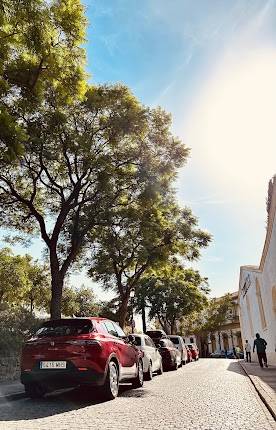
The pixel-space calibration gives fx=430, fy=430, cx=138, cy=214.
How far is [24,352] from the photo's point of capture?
27.9 ft

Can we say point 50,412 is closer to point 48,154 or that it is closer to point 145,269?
point 48,154

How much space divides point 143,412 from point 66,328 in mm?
2477

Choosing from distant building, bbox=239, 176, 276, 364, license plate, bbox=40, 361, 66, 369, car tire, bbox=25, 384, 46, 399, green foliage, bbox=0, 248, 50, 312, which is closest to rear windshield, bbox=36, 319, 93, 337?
A: license plate, bbox=40, 361, 66, 369

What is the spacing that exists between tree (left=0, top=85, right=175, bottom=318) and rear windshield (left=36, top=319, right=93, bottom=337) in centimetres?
811

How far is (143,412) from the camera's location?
695 cm

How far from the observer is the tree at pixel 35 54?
980 centimetres

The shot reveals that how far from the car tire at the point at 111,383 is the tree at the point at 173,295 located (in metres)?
36.4

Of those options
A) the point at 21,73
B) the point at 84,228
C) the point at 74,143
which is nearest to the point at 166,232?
the point at 84,228

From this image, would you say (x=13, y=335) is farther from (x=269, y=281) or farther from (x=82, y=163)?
(x=269, y=281)

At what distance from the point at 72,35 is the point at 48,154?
19.3 feet

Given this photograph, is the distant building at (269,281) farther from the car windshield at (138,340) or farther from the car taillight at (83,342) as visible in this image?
the car taillight at (83,342)

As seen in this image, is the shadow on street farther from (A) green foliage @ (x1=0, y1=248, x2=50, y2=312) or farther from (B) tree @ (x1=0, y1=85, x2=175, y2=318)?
(A) green foliage @ (x1=0, y1=248, x2=50, y2=312)

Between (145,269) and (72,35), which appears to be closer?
(72,35)

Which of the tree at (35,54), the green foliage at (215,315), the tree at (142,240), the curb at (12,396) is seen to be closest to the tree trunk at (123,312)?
the tree at (142,240)
